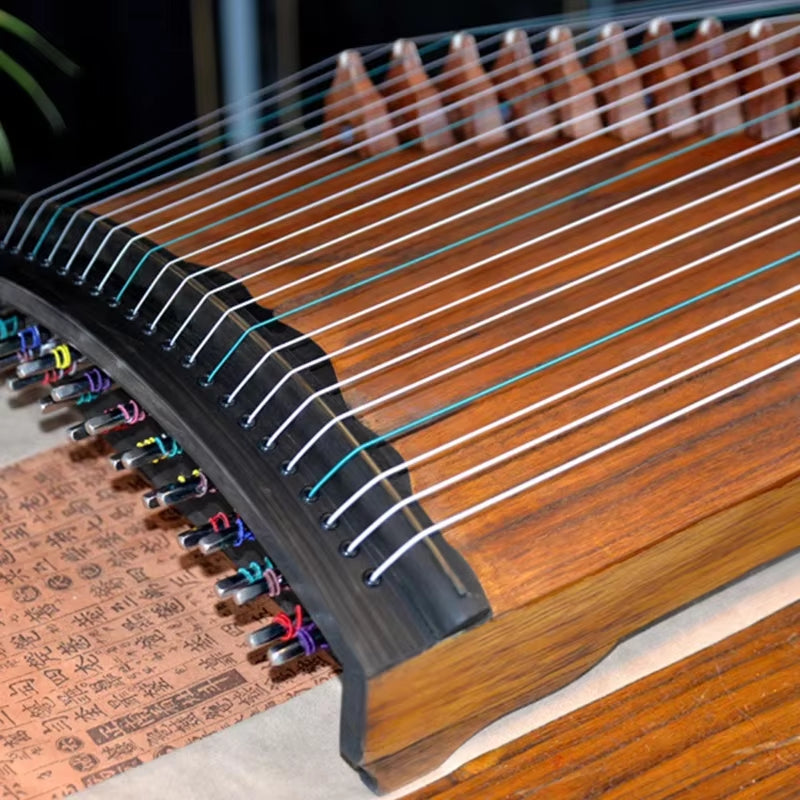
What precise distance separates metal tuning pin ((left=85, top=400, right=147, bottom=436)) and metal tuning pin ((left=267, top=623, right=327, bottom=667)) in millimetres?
317

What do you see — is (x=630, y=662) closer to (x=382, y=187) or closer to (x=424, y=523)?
(x=424, y=523)

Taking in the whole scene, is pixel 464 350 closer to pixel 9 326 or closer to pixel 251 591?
pixel 251 591

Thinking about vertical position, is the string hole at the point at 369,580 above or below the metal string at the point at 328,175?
below

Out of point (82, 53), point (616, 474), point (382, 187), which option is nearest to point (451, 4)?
point (82, 53)

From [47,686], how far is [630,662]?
1.70 feet

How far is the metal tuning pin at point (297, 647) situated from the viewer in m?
1.16

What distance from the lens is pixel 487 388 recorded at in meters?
1.27

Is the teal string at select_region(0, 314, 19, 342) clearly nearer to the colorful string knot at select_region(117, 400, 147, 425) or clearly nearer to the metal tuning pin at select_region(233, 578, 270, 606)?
the colorful string knot at select_region(117, 400, 147, 425)

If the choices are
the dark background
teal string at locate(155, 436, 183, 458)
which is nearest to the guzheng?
teal string at locate(155, 436, 183, 458)

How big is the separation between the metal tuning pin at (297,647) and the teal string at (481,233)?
272 millimetres

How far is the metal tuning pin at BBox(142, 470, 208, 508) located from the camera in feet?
4.24

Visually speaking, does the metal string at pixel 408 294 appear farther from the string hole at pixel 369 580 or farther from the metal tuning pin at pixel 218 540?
the string hole at pixel 369 580

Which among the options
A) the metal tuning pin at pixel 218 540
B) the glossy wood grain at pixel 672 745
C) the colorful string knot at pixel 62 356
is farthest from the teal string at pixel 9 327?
the glossy wood grain at pixel 672 745

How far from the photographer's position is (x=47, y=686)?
1315mm
